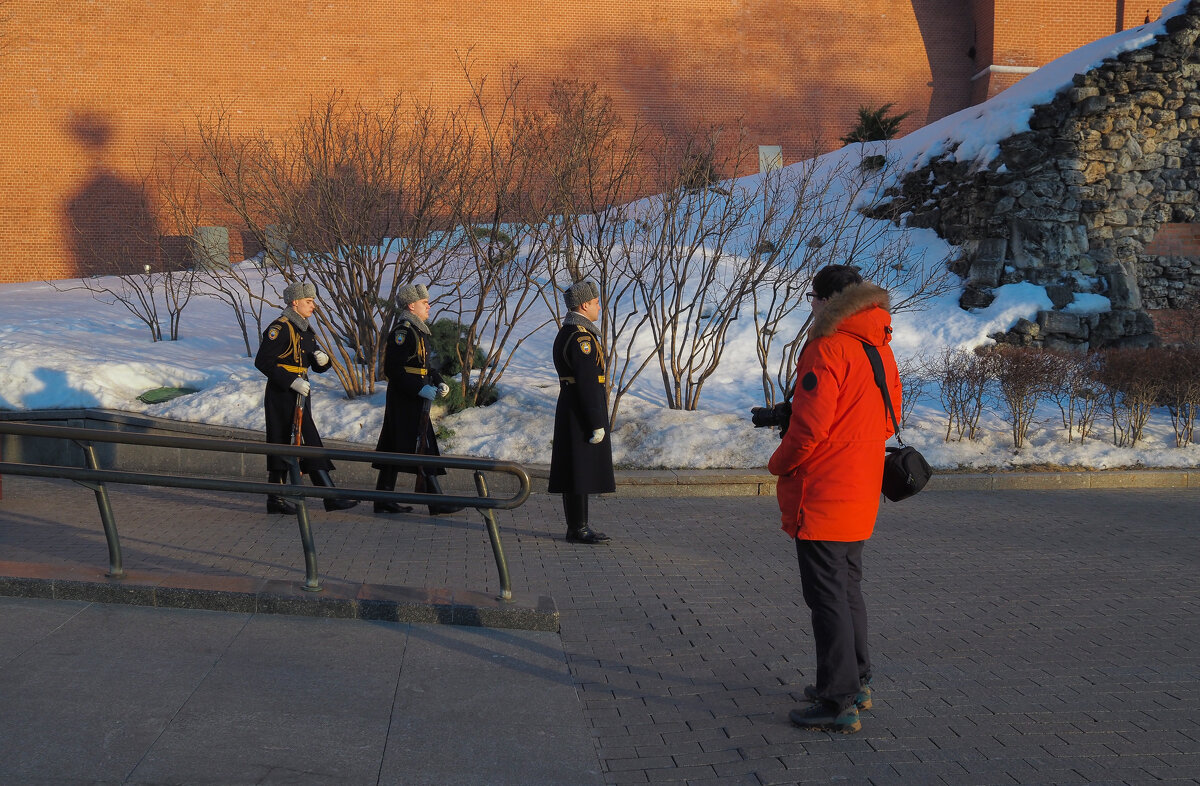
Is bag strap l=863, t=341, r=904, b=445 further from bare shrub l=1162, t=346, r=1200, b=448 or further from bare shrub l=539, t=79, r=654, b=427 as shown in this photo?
bare shrub l=1162, t=346, r=1200, b=448

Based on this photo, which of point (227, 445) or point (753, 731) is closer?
point (753, 731)

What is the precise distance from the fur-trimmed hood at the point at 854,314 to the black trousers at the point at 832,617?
2.63 ft

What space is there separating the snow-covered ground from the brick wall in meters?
10.8

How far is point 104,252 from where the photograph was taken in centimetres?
2466

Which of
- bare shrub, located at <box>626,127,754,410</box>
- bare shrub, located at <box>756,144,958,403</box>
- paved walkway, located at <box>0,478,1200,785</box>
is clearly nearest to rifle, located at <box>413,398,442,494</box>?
paved walkway, located at <box>0,478,1200,785</box>

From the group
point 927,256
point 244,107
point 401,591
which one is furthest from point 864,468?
point 244,107

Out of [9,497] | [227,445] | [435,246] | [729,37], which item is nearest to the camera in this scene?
[227,445]

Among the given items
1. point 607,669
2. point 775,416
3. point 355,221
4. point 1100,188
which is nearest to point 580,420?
point 607,669

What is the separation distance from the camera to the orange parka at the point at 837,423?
3.66 meters

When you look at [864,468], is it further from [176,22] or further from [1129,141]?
[176,22]

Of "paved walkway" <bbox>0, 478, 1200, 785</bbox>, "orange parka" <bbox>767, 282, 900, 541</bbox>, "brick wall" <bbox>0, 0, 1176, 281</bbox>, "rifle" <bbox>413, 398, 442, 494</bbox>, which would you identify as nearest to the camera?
"paved walkway" <bbox>0, 478, 1200, 785</bbox>

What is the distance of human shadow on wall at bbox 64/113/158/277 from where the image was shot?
24.5 meters

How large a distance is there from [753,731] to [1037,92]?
15.6 m

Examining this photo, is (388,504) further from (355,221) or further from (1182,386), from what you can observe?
(1182,386)
